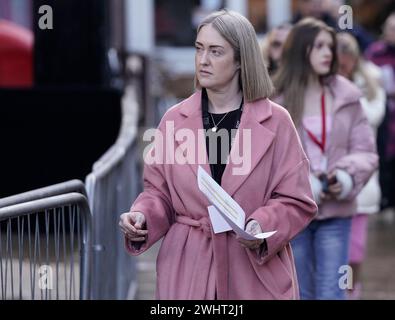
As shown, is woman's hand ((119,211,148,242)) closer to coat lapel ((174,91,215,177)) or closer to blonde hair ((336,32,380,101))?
coat lapel ((174,91,215,177))

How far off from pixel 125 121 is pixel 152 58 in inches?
391

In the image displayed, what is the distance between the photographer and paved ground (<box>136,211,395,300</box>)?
9.73 m

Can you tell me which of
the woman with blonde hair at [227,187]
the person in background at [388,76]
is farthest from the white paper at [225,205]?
the person in background at [388,76]

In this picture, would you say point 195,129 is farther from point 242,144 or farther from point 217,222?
point 217,222

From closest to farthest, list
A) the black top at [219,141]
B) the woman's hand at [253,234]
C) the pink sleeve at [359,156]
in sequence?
the woman's hand at [253,234]
the black top at [219,141]
the pink sleeve at [359,156]

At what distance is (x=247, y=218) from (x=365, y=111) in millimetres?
3931

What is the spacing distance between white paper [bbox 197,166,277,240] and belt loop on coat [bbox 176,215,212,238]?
0.20m

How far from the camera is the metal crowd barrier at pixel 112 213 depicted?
6508 mm

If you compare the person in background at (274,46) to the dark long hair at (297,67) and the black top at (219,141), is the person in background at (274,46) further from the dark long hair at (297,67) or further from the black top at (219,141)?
the black top at (219,141)

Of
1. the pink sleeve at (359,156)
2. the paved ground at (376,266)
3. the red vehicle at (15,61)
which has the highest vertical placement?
the red vehicle at (15,61)

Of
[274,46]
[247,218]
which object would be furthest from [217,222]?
[274,46]

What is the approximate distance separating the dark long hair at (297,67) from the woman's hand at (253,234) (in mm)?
2336

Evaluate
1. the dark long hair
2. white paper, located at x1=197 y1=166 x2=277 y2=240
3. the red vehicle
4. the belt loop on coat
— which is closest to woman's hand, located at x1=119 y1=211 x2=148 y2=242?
the belt loop on coat

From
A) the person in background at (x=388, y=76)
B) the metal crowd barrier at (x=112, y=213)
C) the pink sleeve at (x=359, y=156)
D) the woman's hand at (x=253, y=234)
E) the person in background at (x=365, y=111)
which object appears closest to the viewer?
the woman's hand at (x=253, y=234)
